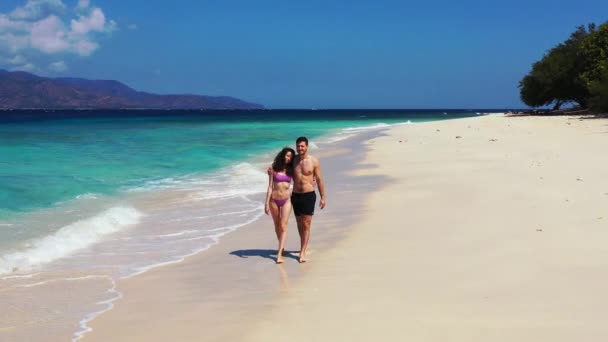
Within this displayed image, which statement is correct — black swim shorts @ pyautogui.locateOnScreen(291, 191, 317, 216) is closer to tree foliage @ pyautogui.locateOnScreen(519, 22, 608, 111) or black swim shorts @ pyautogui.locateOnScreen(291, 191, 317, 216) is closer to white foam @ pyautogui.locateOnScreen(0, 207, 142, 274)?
white foam @ pyautogui.locateOnScreen(0, 207, 142, 274)

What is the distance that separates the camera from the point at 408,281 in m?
6.08

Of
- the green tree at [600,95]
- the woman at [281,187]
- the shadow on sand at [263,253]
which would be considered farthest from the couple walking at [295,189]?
the green tree at [600,95]

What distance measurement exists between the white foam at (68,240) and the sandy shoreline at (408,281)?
1896mm

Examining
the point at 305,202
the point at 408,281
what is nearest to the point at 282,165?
the point at 305,202

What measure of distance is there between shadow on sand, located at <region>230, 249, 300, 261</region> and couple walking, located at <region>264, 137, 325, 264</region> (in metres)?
0.17

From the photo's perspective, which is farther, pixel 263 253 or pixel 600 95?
pixel 600 95

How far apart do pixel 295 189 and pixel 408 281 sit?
217 centimetres

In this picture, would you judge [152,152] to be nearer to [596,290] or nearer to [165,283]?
[165,283]

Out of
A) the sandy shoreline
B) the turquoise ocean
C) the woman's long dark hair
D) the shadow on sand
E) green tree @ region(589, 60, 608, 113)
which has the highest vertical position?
green tree @ region(589, 60, 608, 113)

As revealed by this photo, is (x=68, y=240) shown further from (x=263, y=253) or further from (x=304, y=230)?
(x=304, y=230)

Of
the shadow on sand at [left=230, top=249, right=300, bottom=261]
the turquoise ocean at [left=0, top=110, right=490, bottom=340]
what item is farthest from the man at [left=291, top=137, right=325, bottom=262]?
the turquoise ocean at [left=0, top=110, right=490, bottom=340]

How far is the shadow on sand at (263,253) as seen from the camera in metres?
7.79

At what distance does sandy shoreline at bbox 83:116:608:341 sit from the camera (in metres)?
4.86

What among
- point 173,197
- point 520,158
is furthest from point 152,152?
point 520,158
